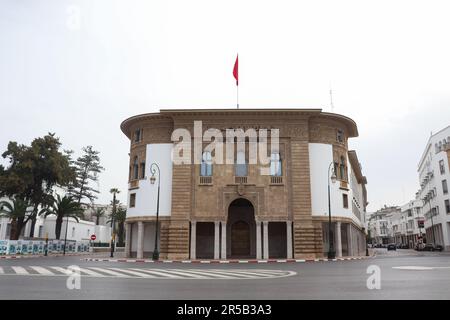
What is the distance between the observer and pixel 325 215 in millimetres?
35188

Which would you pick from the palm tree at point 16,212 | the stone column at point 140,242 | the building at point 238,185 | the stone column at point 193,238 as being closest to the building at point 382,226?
the building at point 238,185

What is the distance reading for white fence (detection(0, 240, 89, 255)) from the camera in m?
41.6

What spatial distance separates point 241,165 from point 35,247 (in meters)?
28.2

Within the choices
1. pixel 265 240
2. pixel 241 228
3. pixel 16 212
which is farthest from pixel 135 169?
pixel 16 212

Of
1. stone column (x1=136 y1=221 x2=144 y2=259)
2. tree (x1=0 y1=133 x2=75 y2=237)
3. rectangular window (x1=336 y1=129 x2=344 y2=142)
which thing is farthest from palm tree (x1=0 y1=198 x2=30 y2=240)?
rectangular window (x1=336 y1=129 x2=344 y2=142)

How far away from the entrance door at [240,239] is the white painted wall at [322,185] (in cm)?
663

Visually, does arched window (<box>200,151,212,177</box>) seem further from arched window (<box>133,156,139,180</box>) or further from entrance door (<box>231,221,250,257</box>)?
arched window (<box>133,156,139,180</box>)

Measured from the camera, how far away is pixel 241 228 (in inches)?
1478

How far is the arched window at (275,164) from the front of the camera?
35.5 metres

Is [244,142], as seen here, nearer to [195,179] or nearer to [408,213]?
[195,179]

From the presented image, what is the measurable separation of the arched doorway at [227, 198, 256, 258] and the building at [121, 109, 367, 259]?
0.09m

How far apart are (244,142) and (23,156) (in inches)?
1212

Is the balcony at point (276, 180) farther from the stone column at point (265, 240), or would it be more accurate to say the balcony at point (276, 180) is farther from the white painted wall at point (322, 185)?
the stone column at point (265, 240)
